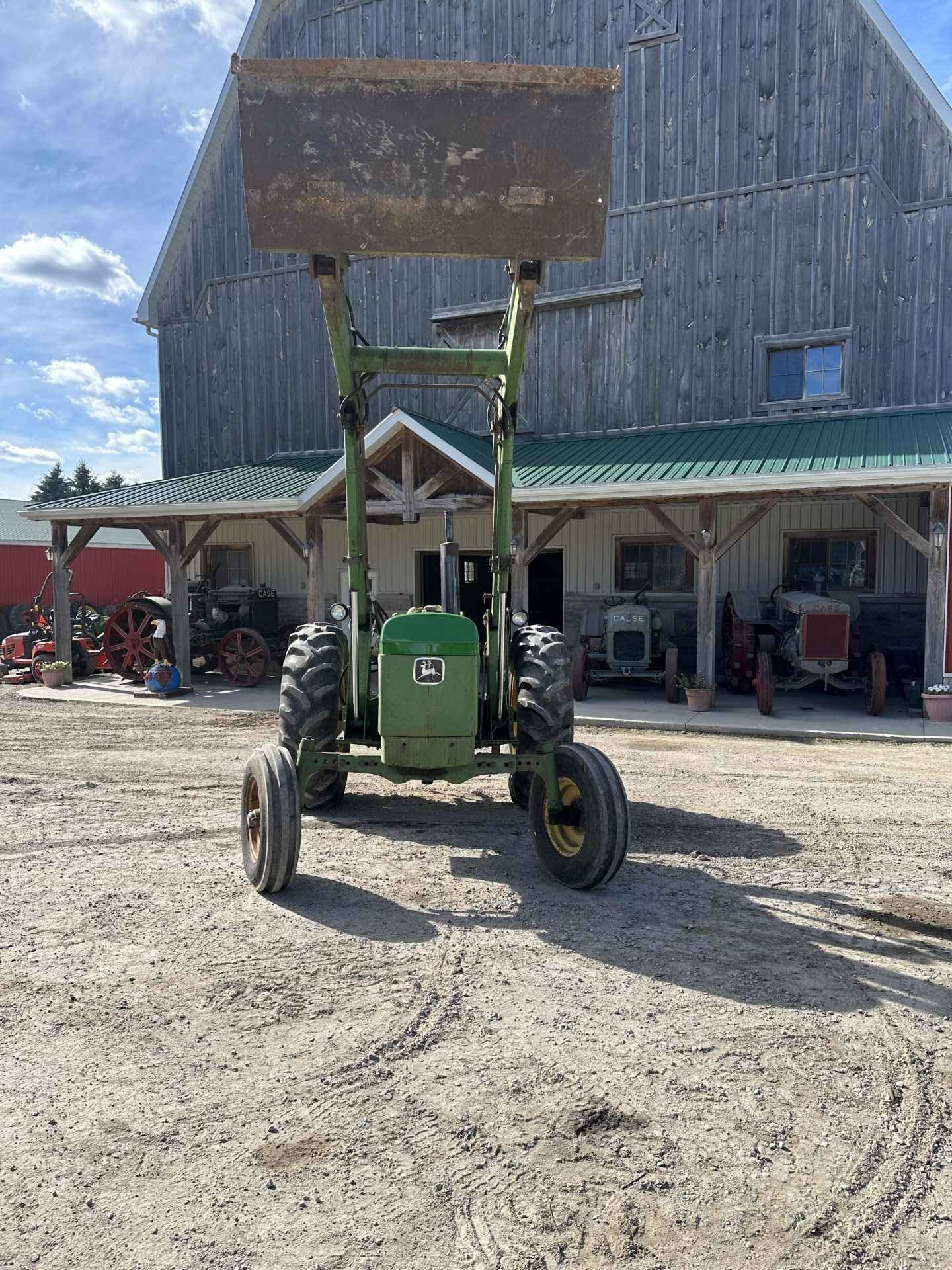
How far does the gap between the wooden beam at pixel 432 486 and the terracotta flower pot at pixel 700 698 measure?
441cm

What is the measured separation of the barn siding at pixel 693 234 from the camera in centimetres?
1312

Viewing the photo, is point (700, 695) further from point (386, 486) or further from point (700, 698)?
point (386, 486)

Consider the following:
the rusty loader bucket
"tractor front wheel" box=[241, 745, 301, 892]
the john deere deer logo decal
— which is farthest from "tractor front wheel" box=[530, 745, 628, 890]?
the rusty loader bucket

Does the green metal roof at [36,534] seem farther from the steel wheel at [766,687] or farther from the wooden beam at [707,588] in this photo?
the steel wheel at [766,687]

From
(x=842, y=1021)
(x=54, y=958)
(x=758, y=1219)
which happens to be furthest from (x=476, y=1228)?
(x=54, y=958)

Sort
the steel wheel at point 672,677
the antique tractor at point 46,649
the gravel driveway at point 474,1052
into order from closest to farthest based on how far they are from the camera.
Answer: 1. the gravel driveway at point 474,1052
2. the steel wheel at point 672,677
3. the antique tractor at point 46,649

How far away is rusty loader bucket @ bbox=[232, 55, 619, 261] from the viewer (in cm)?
427

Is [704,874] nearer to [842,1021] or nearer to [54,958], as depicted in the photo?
[842,1021]

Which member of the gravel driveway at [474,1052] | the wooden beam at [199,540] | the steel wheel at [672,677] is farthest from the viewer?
the wooden beam at [199,540]

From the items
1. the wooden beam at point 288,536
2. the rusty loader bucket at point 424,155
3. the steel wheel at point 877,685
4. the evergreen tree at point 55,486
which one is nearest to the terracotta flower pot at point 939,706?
the steel wheel at point 877,685

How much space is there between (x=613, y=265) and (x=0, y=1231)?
1530cm

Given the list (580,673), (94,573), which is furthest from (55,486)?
(580,673)

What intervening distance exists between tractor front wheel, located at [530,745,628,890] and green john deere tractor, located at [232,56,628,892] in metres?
0.01

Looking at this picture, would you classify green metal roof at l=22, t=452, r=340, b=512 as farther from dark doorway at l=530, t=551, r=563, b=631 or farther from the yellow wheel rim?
the yellow wheel rim
